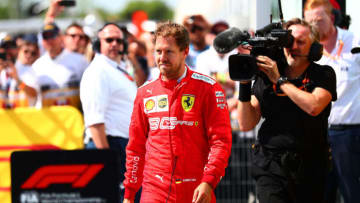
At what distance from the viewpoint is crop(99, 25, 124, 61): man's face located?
7168 mm

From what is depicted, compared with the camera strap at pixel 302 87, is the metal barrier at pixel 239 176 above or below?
below

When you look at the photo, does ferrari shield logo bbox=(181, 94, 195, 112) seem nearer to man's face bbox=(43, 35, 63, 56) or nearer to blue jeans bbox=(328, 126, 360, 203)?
blue jeans bbox=(328, 126, 360, 203)

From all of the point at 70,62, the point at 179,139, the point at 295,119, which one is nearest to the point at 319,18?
the point at 295,119

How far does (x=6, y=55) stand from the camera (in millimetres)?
9141

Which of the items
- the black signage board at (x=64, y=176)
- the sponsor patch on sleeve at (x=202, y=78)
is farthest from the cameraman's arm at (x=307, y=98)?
the black signage board at (x=64, y=176)

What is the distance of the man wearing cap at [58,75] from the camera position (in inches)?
332

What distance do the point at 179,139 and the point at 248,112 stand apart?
694mm

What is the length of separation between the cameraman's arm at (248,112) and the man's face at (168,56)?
612 millimetres

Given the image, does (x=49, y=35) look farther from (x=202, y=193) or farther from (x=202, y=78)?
(x=202, y=193)

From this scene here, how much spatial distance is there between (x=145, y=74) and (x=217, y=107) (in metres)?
5.69

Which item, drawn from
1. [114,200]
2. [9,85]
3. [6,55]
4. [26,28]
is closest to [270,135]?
[114,200]

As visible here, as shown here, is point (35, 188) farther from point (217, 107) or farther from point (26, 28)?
point (26, 28)

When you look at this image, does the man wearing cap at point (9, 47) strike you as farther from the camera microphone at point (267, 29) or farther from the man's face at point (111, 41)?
the camera microphone at point (267, 29)

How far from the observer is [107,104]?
6.80 meters
